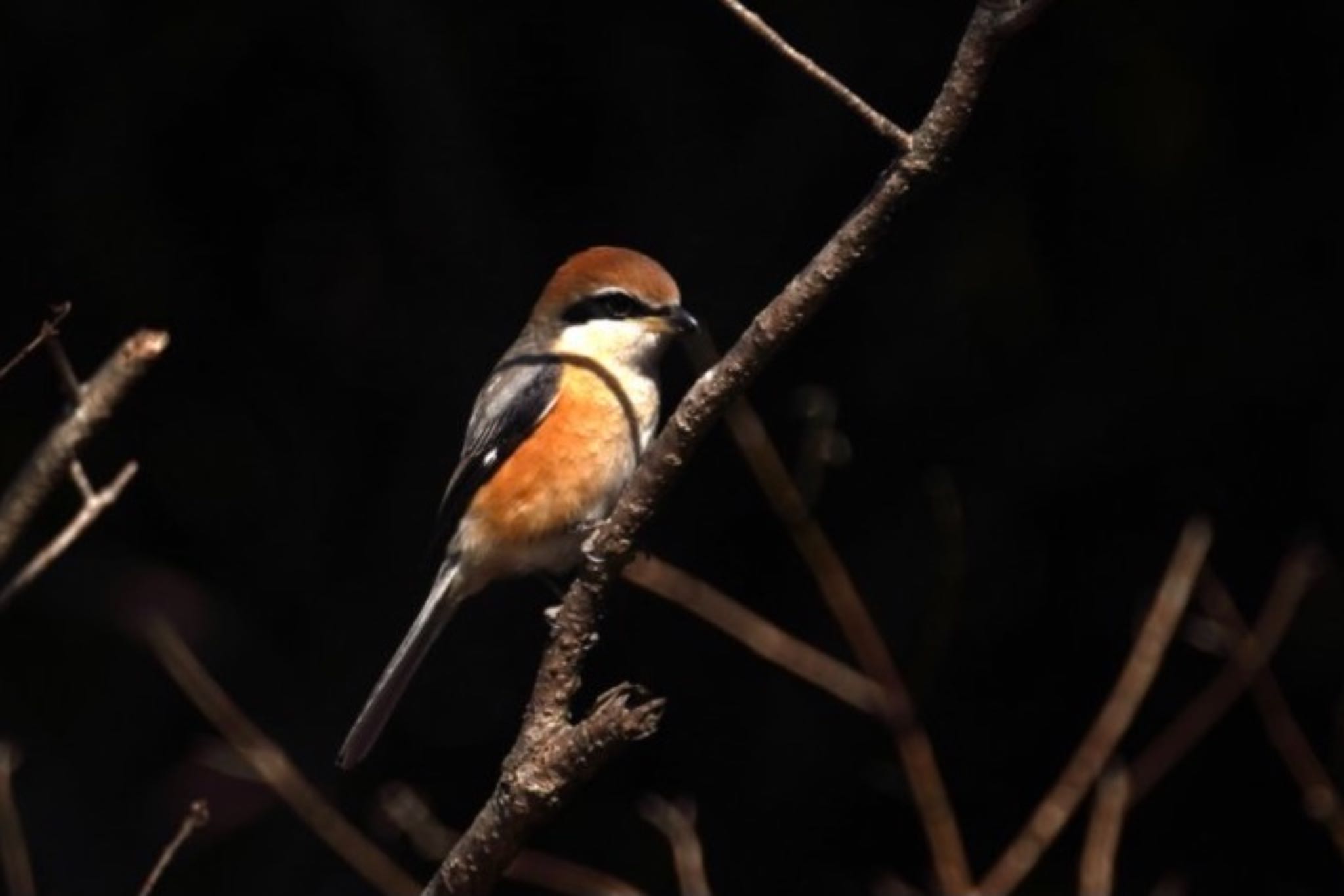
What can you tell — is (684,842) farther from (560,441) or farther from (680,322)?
(680,322)

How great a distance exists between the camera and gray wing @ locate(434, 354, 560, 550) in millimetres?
4289

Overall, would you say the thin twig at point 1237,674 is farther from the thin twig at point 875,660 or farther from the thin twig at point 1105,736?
the thin twig at point 875,660

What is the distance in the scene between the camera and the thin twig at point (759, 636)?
359 centimetres


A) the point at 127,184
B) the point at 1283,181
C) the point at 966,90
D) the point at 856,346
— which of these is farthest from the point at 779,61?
the point at 966,90

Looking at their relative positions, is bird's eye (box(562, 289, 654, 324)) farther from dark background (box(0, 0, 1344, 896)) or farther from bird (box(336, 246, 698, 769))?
dark background (box(0, 0, 1344, 896))

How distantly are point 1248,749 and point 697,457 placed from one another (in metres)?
1.34

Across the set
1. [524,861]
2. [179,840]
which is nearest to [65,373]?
[179,840]

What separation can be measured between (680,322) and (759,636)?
2.18ft

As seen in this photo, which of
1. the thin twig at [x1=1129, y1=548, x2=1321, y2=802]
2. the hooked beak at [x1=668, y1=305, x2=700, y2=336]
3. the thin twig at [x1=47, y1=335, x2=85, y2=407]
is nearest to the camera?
the thin twig at [x1=47, y1=335, x2=85, y2=407]

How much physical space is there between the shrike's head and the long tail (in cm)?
49

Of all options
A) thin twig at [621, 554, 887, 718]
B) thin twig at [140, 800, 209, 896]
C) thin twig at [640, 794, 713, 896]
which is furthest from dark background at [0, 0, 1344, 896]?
thin twig at [140, 800, 209, 896]

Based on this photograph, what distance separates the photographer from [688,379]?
17.4 ft

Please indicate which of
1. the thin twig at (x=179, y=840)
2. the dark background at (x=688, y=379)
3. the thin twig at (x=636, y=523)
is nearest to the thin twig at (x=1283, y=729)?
the dark background at (x=688, y=379)

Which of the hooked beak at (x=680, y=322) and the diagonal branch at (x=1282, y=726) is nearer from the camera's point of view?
the diagonal branch at (x=1282, y=726)
